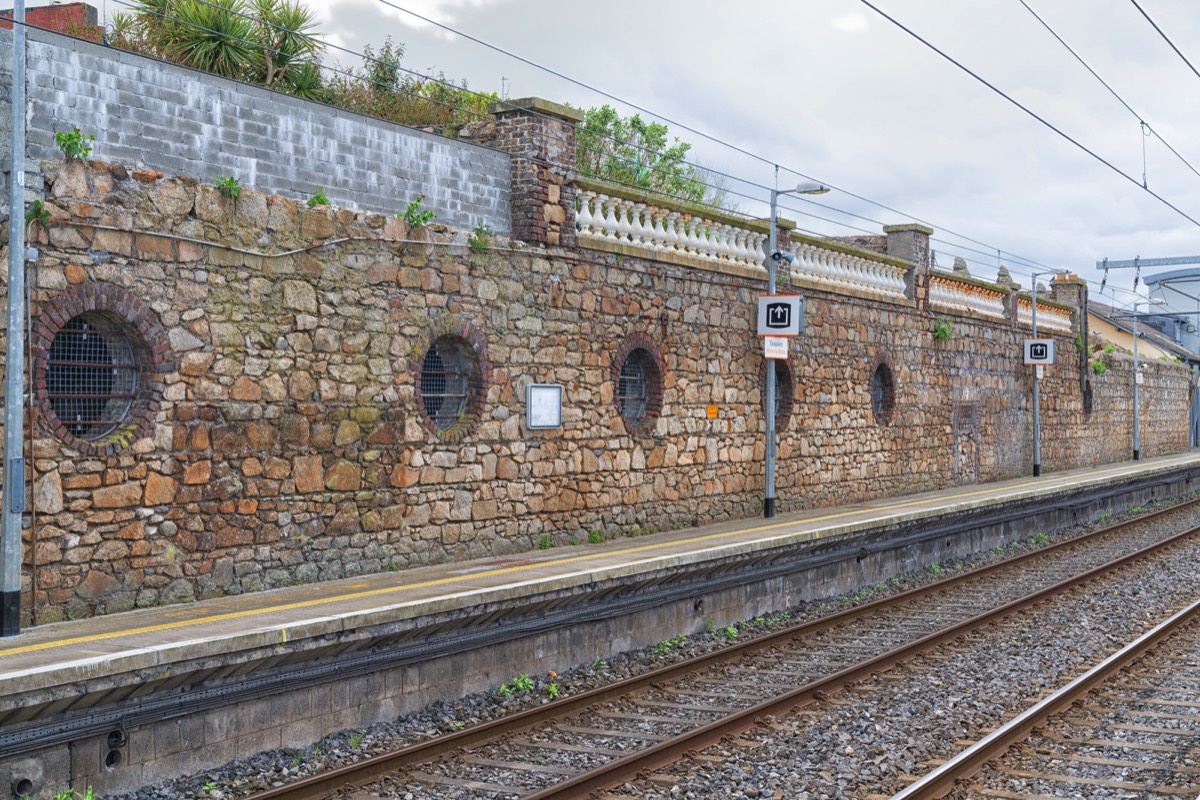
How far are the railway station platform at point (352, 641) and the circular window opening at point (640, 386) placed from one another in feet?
5.45

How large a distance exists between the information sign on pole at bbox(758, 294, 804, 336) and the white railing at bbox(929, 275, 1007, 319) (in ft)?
25.2

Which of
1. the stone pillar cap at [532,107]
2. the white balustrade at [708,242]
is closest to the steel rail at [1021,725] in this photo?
the white balustrade at [708,242]

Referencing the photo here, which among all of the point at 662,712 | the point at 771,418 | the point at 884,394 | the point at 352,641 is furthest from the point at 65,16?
the point at 884,394

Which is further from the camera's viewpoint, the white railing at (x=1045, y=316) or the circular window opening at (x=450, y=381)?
A: the white railing at (x=1045, y=316)

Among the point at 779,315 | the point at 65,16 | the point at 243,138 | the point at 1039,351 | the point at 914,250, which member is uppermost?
the point at 65,16

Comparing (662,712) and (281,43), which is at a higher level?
(281,43)

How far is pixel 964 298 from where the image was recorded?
2580cm

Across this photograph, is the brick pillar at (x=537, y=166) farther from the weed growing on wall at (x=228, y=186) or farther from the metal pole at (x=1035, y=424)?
the metal pole at (x=1035, y=424)

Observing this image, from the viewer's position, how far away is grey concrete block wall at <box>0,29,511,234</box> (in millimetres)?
9289

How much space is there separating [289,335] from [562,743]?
4546 mm

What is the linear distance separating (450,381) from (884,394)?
1132cm

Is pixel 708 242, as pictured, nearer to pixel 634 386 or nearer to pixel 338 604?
pixel 634 386

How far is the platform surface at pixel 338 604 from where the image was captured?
7371 millimetres

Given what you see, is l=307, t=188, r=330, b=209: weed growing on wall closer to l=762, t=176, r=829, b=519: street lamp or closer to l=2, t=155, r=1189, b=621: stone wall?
l=2, t=155, r=1189, b=621: stone wall
